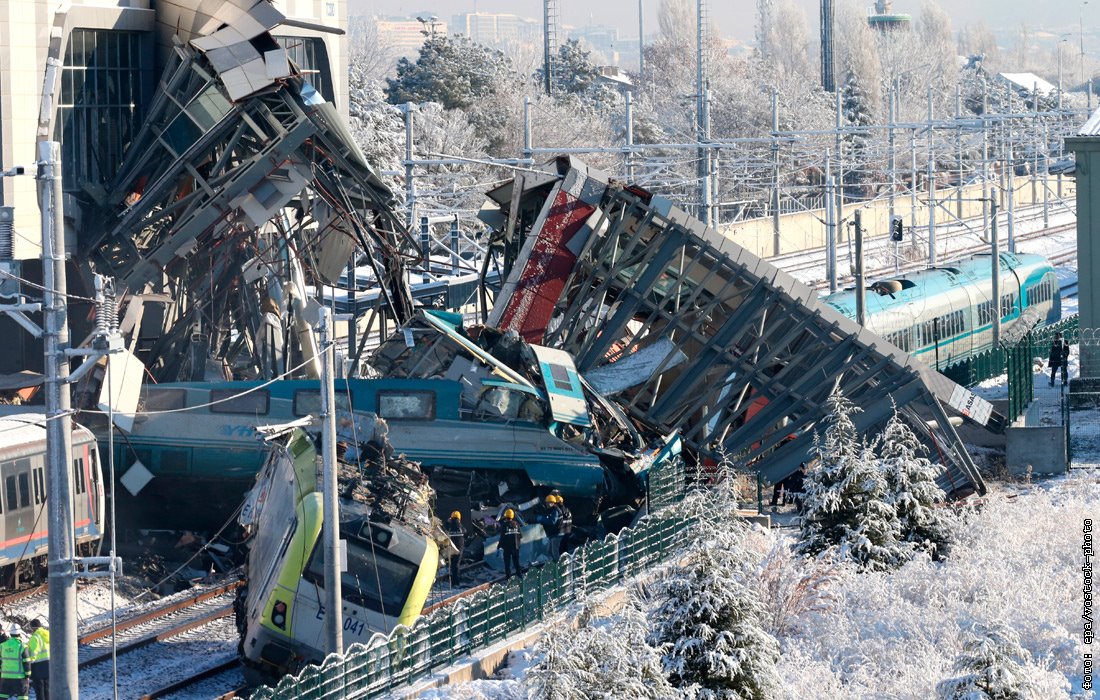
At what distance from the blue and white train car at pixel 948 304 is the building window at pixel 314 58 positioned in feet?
50.3

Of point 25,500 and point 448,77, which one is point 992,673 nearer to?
point 25,500

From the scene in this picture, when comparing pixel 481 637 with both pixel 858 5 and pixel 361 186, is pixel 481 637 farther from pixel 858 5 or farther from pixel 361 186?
pixel 858 5

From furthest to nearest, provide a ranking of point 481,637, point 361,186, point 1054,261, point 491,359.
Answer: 1. point 1054,261
2. point 361,186
3. point 491,359
4. point 481,637

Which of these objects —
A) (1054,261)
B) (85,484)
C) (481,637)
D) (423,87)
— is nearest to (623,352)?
(85,484)

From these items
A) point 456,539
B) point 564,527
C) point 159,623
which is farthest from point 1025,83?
point 159,623

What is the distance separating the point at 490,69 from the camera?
318 feet

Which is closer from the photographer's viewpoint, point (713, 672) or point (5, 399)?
point (713, 672)

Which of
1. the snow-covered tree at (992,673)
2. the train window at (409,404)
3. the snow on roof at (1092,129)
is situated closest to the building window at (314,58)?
the train window at (409,404)

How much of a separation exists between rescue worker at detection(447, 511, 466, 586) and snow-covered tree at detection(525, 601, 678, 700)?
1147 cm

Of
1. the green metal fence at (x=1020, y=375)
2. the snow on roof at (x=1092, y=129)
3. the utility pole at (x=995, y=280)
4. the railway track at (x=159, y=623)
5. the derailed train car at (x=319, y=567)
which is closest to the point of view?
the derailed train car at (x=319, y=567)

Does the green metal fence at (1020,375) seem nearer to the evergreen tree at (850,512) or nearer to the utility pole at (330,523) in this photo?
the evergreen tree at (850,512)

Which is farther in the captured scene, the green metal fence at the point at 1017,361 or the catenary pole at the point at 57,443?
the green metal fence at the point at 1017,361

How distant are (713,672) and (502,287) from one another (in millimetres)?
18271

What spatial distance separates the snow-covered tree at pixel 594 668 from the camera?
561 inches
